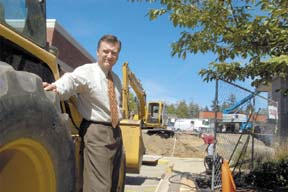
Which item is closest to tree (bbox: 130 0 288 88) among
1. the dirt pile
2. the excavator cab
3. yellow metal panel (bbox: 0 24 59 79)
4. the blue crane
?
the blue crane

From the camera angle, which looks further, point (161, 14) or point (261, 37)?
point (161, 14)

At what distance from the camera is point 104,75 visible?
359 centimetres

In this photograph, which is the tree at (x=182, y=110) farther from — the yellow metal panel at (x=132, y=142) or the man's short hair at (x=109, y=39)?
the man's short hair at (x=109, y=39)

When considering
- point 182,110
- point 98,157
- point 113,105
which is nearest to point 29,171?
point 98,157

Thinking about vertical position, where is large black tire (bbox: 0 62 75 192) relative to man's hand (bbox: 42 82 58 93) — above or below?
below

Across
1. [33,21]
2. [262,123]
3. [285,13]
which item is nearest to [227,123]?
[262,123]

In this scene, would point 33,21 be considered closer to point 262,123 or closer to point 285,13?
point 285,13

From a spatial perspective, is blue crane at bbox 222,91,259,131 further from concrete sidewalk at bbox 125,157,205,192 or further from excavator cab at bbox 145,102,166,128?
excavator cab at bbox 145,102,166,128

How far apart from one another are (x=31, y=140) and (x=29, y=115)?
6.7 inches

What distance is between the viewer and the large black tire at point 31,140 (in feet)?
7.44

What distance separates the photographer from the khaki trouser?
3.44 meters

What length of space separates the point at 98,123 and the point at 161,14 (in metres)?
3.47

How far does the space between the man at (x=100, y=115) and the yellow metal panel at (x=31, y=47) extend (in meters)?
0.18

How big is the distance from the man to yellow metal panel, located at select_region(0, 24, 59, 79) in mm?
180
